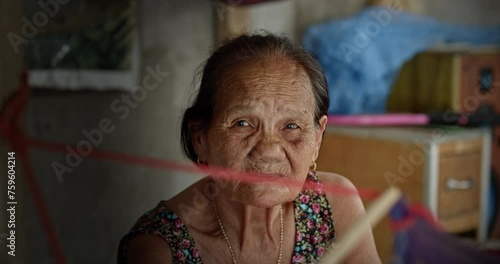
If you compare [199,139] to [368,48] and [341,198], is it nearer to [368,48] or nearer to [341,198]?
[341,198]

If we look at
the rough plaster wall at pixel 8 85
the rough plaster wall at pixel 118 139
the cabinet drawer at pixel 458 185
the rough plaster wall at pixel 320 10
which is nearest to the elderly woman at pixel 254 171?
the rough plaster wall at pixel 8 85

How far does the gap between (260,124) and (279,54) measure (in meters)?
0.17

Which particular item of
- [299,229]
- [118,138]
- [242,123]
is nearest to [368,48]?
[118,138]

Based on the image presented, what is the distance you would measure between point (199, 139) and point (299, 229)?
308 millimetres

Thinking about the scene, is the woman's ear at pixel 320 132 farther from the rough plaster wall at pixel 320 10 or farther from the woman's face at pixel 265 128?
the rough plaster wall at pixel 320 10

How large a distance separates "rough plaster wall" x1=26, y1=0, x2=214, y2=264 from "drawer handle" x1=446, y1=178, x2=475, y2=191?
1095 millimetres

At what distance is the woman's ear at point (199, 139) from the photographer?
137 centimetres

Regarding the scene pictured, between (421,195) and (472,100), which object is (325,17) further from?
(421,195)

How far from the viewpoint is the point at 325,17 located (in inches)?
135

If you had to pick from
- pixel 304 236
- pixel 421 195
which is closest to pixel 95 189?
pixel 304 236

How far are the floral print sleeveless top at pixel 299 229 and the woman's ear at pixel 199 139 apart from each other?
0.14m

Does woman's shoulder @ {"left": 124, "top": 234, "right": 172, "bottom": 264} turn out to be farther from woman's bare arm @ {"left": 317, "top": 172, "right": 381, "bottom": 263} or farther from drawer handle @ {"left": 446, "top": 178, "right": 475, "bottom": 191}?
drawer handle @ {"left": 446, "top": 178, "right": 475, "bottom": 191}

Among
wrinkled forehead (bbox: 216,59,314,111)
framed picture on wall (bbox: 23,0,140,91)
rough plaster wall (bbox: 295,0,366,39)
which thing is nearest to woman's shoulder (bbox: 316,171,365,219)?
wrinkled forehead (bbox: 216,59,314,111)

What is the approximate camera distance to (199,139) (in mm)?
1379
